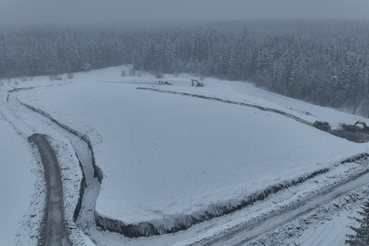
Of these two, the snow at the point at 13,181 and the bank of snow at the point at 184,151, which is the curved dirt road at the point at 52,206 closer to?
the snow at the point at 13,181

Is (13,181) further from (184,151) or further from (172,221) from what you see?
(184,151)

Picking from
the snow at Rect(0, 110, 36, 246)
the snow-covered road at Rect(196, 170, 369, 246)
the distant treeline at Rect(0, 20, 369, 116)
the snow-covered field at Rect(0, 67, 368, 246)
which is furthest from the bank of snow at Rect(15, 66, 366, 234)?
the distant treeline at Rect(0, 20, 369, 116)

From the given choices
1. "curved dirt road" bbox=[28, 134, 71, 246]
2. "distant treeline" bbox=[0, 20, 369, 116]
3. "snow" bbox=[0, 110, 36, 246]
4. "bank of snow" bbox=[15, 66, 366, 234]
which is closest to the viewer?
"curved dirt road" bbox=[28, 134, 71, 246]

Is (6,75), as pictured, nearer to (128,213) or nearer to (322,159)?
(128,213)

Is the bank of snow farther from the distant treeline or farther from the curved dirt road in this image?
the distant treeline

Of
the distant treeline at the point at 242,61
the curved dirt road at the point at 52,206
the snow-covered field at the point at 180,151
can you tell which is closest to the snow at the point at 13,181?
the snow-covered field at the point at 180,151

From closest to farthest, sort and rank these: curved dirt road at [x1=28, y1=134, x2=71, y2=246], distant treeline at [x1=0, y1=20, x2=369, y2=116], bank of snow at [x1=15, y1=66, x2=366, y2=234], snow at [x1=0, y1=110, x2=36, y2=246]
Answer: curved dirt road at [x1=28, y1=134, x2=71, y2=246] < snow at [x1=0, y1=110, x2=36, y2=246] < bank of snow at [x1=15, y1=66, x2=366, y2=234] < distant treeline at [x1=0, y1=20, x2=369, y2=116]

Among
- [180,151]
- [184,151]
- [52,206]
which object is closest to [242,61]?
[184,151]
